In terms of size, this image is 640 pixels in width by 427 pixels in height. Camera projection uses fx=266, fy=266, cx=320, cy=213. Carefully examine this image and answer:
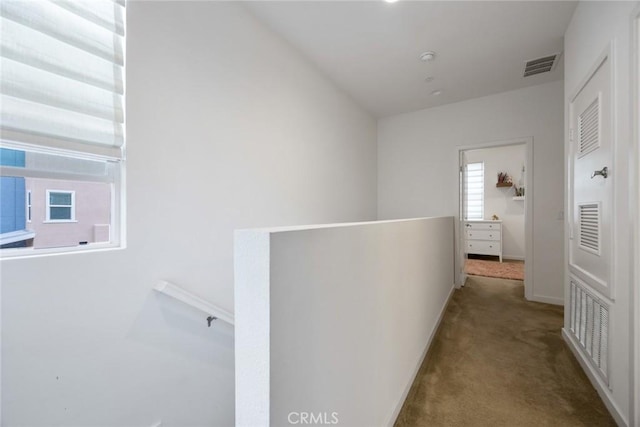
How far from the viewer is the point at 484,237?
19.1ft

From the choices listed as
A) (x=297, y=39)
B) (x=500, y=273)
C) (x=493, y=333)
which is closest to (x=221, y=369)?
(x=493, y=333)

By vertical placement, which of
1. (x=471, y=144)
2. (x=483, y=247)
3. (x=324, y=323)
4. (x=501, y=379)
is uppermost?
(x=471, y=144)

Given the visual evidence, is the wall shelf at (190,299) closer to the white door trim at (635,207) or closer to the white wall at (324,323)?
the white wall at (324,323)

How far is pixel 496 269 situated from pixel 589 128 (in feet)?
12.9

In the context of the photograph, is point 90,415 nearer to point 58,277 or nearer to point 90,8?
point 58,277

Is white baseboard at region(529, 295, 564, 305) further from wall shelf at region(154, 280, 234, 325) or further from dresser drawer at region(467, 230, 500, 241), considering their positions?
wall shelf at region(154, 280, 234, 325)

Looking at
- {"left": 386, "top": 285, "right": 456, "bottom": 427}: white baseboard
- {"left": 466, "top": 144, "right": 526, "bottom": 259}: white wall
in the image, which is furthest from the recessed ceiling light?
{"left": 466, "top": 144, "right": 526, "bottom": 259}: white wall

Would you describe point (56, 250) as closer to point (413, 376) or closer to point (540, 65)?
point (413, 376)

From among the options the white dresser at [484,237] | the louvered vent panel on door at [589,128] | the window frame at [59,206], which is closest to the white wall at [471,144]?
the louvered vent panel on door at [589,128]

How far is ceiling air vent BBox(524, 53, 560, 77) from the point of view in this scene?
2738 mm

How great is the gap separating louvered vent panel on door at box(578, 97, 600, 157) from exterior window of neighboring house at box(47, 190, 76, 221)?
293 centimetres

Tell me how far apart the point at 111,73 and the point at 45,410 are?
5.01 feet

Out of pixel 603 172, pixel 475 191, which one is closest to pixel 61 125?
pixel 603 172

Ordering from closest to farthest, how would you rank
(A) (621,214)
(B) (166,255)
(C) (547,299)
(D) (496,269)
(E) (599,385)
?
(A) (621,214) → (B) (166,255) → (E) (599,385) → (C) (547,299) → (D) (496,269)
